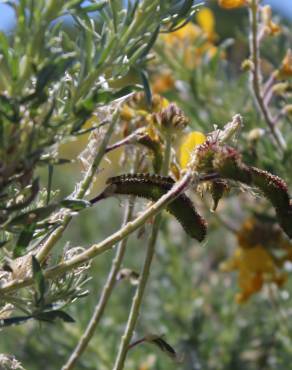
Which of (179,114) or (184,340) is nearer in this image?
(179,114)

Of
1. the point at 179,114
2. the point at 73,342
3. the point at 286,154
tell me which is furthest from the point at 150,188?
the point at 73,342

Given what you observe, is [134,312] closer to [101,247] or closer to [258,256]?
[101,247]

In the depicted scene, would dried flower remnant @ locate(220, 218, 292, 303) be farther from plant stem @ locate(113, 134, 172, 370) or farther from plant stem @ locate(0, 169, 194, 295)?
plant stem @ locate(0, 169, 194, 295)

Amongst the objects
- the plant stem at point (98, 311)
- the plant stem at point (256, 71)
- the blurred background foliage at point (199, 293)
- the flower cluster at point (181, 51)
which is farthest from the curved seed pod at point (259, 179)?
the flower cluster at point (181, 51)

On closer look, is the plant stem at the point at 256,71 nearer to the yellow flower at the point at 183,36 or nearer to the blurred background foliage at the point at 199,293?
the blurred background foliage at the point at 199,293

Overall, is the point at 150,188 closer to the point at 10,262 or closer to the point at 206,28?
the point at 10,262

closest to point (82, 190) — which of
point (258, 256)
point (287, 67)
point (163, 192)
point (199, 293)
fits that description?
point (163, 192)
